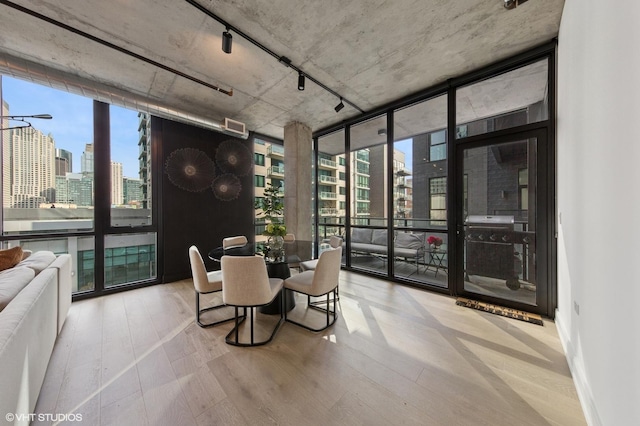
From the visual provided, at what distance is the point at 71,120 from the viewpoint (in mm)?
3357

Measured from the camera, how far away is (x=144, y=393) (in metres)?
1.63

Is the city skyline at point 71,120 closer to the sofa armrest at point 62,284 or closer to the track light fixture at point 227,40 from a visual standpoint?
the sofa armrest at point 62,284

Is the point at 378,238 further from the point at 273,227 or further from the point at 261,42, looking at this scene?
the point at 261,42

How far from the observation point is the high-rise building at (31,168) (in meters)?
3.04

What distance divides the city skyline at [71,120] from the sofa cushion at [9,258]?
1558 millimetres

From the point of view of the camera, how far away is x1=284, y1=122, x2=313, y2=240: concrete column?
4848mm

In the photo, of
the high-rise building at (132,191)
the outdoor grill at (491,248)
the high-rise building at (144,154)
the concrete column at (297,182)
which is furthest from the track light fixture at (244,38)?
the outdoor grill at (491,248)

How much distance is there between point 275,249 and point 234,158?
9.26 ft

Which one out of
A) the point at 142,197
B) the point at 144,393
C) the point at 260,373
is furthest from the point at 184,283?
the point at 260,373

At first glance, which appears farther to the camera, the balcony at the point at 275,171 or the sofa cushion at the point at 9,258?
the balcony at the point at 275,171

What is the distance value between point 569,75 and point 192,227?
5.64m

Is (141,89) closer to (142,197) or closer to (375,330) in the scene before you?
(142,197)

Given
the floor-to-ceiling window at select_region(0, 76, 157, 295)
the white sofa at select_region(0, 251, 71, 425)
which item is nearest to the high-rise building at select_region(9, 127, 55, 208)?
the floor-to-ceiling window at select_region(0, 76, 157, 295)

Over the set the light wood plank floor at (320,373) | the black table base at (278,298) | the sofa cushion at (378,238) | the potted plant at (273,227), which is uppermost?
the potted plant at (273,227)
